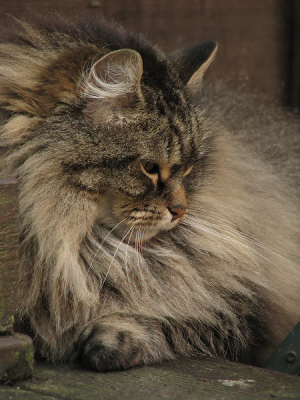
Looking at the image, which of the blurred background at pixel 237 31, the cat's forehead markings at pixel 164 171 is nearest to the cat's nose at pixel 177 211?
the cat's forehead markings at pixel 164 171

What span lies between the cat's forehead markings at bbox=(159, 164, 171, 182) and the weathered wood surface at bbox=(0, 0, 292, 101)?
1.80m

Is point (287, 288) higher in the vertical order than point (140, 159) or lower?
lower

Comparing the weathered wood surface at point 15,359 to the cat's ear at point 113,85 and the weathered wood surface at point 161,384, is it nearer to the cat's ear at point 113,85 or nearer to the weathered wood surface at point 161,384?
the weathered wood surface at point 161,384

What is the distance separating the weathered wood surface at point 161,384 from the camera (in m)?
1.21

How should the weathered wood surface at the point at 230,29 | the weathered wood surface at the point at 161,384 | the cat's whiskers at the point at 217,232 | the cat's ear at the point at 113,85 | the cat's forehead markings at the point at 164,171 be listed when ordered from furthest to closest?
1. the weathered wood surface at the point at 230,29
2. the cat's whiskers at the point at 217,232
3. the cat's forehead markings at the point at 164,171
4. the cat's ear at the point at 113,85
5. the weathered wood surface at the point at 161,384

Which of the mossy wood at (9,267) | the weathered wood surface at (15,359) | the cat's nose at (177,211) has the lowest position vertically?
the weathered wood surface at (15,359)

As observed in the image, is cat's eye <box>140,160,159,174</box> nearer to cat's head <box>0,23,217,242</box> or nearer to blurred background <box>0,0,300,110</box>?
cat's head <box>0,23,217,242</box>

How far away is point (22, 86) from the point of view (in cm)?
155

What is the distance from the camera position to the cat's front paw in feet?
4.64

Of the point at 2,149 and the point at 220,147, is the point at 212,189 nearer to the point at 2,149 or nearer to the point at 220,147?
the point at 220,147

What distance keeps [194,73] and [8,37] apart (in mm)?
728

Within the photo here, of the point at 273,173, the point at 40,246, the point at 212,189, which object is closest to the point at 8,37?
the point at 40,246

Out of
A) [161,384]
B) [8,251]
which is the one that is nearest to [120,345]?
[161,384]

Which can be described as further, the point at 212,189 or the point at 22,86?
the point at 212,189
